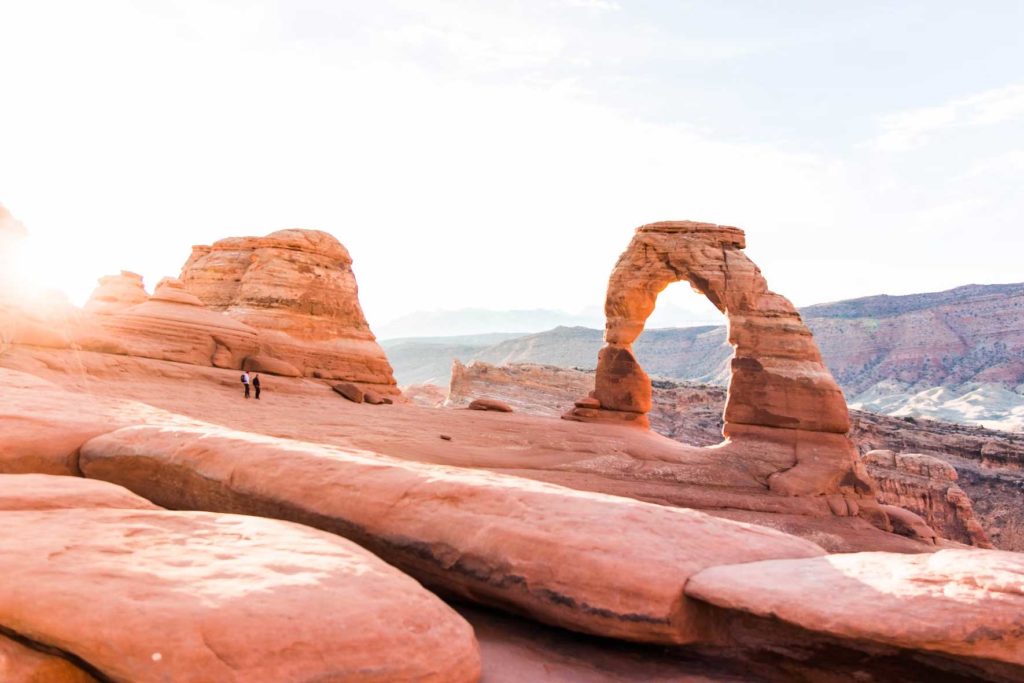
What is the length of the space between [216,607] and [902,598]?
10.7ft

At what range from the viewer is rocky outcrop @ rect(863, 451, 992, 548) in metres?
21.6

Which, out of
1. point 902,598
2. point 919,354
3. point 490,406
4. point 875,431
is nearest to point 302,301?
point 490,406

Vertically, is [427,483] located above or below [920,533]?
above

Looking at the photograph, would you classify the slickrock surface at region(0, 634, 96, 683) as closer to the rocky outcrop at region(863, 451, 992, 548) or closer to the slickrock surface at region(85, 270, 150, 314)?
the slickrock surface at region(85, 270, 150, 314)

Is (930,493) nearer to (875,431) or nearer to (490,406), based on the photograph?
(875,431)

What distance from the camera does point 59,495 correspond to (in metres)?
3.95

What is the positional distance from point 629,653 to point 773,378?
40.0ft

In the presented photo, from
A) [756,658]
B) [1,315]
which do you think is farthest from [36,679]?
[1,315]

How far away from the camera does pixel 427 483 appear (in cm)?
457

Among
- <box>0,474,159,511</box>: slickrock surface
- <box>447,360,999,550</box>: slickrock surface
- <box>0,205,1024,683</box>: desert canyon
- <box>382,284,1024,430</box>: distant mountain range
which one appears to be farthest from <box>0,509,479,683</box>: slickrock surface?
<box>382,284,1024,430</box>: distant mountain range

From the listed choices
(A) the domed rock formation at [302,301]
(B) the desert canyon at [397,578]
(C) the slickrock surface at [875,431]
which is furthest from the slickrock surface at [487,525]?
(C) the slickrock surface at [875,431]

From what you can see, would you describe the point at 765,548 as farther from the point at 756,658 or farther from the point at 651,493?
the point at 651,493

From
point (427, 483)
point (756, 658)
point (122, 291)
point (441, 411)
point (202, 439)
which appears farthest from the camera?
point (122, 291)

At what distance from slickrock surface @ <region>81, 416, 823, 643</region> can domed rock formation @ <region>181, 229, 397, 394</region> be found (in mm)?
15120
